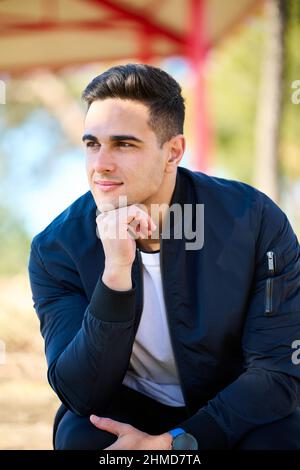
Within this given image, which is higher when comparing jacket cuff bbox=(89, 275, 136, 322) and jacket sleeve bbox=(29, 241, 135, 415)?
jacket cuff bbox=(89, 275, 136, 322)

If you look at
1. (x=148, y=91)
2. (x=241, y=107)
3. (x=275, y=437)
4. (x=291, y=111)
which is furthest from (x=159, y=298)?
(x=241, y=107)

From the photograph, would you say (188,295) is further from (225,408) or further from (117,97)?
(117,97)

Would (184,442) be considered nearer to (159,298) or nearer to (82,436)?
(82,436)

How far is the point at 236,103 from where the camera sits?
10141 mm

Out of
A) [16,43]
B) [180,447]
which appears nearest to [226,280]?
[180,447]

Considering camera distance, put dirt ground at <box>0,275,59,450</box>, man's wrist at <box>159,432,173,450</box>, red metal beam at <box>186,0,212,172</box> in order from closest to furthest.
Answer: man's wrist at <box>159,432,173,450</box>
dirt ground at <box>0,275,59,450</box>
red metal beam at <box>186,0,212,172</box>

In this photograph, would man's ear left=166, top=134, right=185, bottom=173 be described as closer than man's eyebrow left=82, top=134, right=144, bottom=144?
No

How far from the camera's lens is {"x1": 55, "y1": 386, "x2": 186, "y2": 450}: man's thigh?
2156 mm

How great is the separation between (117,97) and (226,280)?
0.68 metres

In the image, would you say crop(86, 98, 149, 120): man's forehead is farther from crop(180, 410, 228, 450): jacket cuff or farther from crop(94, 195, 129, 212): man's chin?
crop(180, 410, 228, 450): jacket cuff

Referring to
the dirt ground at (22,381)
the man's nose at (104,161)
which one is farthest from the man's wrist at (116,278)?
the dirt ground at (22,381)

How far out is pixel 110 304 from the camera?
216cm

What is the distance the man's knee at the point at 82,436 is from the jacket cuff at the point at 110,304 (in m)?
0.33

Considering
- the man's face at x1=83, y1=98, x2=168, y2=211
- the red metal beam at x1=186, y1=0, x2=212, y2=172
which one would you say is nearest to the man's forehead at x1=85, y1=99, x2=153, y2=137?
the man's face at x1=83, y1=98, x2=168, y2=211
